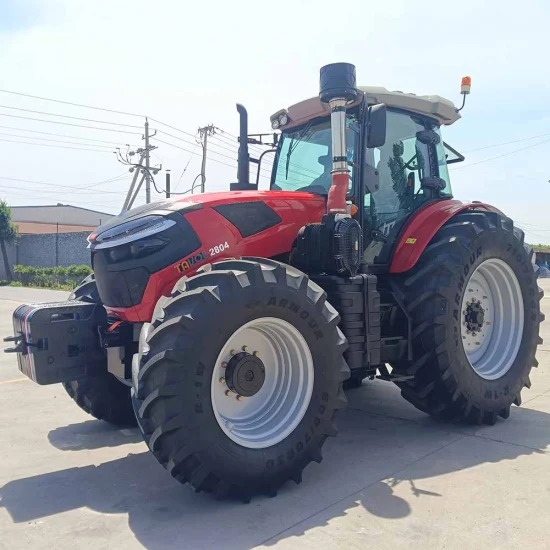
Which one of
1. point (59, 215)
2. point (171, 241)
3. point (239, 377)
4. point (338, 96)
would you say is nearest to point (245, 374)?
point (239, 377)

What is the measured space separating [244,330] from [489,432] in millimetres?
2383

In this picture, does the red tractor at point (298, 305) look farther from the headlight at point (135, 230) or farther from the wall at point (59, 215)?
the wall at point (59, 215)

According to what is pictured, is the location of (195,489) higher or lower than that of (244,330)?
lower

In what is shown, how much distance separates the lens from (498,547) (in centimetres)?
297

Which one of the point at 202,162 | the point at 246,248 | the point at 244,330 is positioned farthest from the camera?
the point at 202,162

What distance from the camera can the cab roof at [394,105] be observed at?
5102mm

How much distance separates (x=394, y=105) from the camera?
17.1 ft

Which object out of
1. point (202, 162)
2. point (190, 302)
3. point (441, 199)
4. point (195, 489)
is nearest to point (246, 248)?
point (190, 302)

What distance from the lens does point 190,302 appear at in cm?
341

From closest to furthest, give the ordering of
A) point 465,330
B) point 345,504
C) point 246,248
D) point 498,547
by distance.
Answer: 1. point 498,547
2. point 345,504
3. point 246,248
4. point 465,330

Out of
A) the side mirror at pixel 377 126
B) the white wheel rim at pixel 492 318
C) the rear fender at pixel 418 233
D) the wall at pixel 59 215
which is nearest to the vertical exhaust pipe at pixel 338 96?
the side mirror at pixel 377 126

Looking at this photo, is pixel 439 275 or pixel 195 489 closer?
pixel 195 489

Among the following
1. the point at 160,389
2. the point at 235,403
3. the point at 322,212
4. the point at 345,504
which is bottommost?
the point at 345,504

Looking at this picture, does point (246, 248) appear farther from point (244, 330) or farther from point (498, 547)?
point (498, 547)
